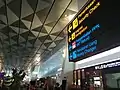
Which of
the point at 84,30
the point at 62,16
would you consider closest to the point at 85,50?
the point at 84,30

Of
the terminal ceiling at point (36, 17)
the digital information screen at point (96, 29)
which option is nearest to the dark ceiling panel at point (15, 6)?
the terminal ceiling at point (36, 17)

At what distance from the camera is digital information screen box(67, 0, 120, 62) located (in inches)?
107

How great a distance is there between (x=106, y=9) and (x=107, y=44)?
694 millimetres

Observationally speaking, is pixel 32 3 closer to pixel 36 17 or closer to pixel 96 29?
pixel 36 17

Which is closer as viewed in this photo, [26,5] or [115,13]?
[115,13]

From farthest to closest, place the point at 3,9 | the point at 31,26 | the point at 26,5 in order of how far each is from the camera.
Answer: the point at 31,26, the point at 3,9, the point at 26,5

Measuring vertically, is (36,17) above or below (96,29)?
above

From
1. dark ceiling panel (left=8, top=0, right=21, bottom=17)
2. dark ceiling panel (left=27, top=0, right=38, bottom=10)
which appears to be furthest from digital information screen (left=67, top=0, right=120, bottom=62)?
dark ceiling panel (left=8, top=0, right=21, bottom=17)

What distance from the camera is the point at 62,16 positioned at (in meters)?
6.02

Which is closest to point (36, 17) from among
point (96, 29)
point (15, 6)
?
point (15, 6)

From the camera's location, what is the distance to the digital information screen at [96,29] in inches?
107

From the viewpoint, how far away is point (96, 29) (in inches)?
127

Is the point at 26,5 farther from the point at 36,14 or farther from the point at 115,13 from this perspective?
the point at 115,13

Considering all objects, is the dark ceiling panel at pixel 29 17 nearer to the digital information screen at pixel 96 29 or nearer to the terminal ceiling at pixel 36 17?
the terminal ceiling at pixel 36 17
